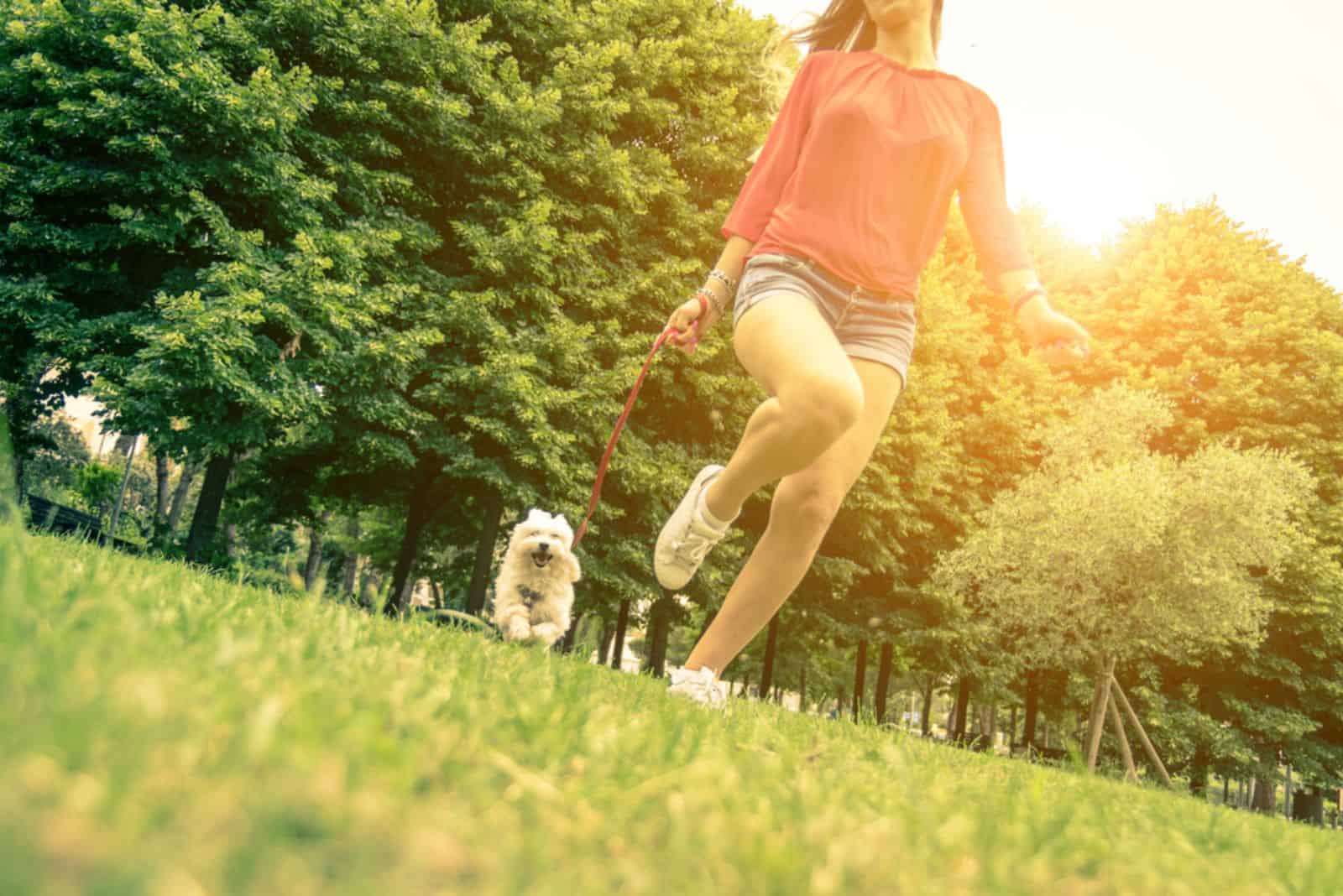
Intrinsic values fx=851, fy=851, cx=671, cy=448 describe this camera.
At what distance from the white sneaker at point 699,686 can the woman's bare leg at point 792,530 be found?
0.21ft

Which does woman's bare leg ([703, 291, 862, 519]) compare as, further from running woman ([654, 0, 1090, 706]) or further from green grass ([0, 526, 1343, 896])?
green grass ([0, 526, 1343, 896])

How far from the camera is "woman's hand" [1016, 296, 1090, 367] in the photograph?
3850 mm

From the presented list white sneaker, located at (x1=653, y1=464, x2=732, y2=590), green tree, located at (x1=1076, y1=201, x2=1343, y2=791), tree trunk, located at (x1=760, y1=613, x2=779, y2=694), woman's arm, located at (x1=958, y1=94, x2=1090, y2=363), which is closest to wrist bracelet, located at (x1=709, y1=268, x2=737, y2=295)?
white sneaker, located at (x1=653, y1=464, x2=732, y2=590)

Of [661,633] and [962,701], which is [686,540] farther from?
[962,701]

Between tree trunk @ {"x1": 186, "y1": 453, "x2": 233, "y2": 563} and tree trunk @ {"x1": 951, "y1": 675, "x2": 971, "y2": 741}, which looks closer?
tree trunk @ {"x1": 186, "y1": 453, "x2": 233, "y2": 563}

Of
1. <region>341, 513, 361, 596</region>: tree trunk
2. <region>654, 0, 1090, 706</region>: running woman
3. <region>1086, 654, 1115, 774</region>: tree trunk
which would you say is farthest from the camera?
<region>341, 513, 361, 596</region>: tree trunk

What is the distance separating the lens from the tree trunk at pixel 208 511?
14.4 meters

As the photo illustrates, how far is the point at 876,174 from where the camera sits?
3.88 metres

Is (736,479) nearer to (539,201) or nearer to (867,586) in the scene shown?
(539,201)

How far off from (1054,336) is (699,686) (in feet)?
7.42

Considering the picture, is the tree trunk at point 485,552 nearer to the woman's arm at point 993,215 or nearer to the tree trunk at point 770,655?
the tree trunk at point 770,655

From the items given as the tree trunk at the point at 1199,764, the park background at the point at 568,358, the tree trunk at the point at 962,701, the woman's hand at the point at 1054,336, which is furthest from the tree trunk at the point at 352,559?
the tree trunk at the point at 1199,764

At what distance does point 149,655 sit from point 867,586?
22.2 m

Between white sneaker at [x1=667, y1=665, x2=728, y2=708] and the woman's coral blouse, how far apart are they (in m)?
1.92
